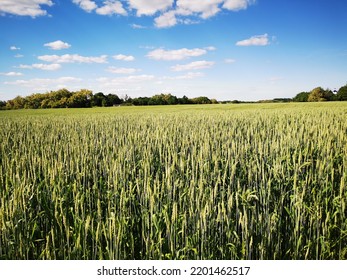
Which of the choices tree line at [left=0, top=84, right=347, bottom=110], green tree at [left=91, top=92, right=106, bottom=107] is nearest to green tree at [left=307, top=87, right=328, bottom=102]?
tree line at [left=0, top=84, right=347, bottom=110]

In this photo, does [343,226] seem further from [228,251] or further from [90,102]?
[90,102]

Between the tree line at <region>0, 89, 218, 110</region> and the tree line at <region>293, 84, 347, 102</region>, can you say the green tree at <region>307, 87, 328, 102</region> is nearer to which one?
the tree line at <region>293, 84, 347, 102</region>

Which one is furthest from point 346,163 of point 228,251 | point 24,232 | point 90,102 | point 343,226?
point 90,102

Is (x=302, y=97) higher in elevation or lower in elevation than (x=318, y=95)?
lower

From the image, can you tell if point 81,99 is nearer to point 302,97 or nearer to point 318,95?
→ point 302,97

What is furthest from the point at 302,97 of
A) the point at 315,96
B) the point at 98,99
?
the point at 98,99

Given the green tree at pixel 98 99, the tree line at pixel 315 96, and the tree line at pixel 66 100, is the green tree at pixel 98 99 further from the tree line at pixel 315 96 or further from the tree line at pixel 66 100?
the tree line at pixel 315 96

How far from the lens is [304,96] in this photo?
31.6m

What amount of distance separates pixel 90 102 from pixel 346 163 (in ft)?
97.5

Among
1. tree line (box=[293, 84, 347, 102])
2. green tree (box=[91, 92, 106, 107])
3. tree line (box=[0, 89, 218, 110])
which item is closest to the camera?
tree line (box=[0, 89, 218, 110])

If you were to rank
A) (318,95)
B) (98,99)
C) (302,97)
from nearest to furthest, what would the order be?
(98,99) → (302,97) → (318,95)

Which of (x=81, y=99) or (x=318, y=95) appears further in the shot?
(x=318, y=95)

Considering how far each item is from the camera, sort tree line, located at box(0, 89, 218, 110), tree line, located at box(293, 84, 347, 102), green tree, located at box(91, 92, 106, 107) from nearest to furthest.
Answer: tree line, located at box(0, 89, 218, 110)
green tree, located at box(91, 92, 106, 107)
tree line, located at box(293, 84, 347, 102)

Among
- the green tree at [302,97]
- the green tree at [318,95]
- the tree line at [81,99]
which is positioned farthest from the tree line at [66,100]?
the green tree at [318,95]
